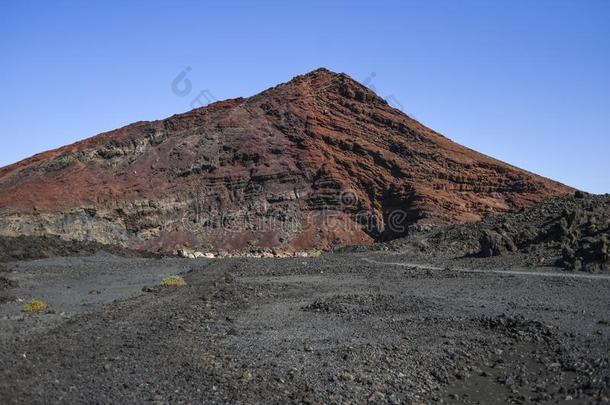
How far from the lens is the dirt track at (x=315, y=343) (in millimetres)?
8508

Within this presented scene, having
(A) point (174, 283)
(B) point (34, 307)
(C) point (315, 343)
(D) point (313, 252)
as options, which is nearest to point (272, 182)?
(D) point (313, 252)

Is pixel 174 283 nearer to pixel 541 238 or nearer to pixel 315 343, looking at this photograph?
pixel 315 343

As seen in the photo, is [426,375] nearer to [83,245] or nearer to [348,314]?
[348,314]

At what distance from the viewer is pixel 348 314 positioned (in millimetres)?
14156

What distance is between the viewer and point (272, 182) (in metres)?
44.8

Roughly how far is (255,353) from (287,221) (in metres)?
32.1

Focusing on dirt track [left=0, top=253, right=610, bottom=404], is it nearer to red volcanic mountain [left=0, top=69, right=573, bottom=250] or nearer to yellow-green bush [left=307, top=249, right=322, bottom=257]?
yellow-green bush [left=307, top=249, right=322, bottom=257]

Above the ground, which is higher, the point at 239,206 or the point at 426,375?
the point at 239,206

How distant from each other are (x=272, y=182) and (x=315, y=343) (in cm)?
3390

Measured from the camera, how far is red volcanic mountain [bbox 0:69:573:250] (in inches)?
1638

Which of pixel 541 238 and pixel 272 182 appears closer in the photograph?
pixel 541 238

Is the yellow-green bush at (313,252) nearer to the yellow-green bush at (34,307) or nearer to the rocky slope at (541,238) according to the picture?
the rocky slope at (541,238)

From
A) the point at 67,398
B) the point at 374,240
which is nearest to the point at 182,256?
the point at 374,240

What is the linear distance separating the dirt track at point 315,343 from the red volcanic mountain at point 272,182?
22354mm
